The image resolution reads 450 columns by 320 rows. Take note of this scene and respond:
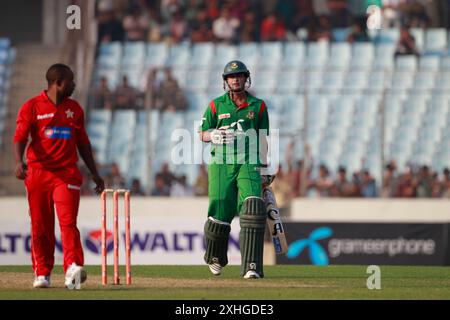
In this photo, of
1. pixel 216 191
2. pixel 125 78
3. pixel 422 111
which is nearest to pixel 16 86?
pixel 125 78

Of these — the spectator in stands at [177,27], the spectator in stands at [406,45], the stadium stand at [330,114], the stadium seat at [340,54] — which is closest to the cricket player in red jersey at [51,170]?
the stadium stand at [330,114]

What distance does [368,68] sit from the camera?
27500 mm

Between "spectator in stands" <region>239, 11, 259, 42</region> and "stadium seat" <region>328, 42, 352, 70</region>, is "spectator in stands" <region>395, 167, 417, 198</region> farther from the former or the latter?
"spectator in stands" <region>239, 11, 259, 42</region>

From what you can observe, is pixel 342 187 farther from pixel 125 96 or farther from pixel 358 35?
pixel 358 35

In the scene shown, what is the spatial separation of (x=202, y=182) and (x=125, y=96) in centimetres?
247

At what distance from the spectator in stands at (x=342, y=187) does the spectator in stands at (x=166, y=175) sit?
3165 mm

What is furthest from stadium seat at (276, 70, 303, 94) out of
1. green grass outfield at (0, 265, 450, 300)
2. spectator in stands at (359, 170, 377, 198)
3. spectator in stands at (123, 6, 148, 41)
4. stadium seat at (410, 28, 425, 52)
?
green grass outfield at (0, 265, 450, 300)

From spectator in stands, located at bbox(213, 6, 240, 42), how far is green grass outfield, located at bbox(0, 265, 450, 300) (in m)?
14.2

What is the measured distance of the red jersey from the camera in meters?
11.9

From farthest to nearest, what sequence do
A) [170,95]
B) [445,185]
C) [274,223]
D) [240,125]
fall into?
[170,95]
[445,185]
[274,223]
[240,125]

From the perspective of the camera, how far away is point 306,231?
73.2ft

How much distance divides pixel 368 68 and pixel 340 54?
1.02m

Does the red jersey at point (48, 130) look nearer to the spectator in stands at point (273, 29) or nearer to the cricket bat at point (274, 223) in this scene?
the cricket bat at point (274, 223)

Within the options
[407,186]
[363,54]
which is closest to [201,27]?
[363,54]
